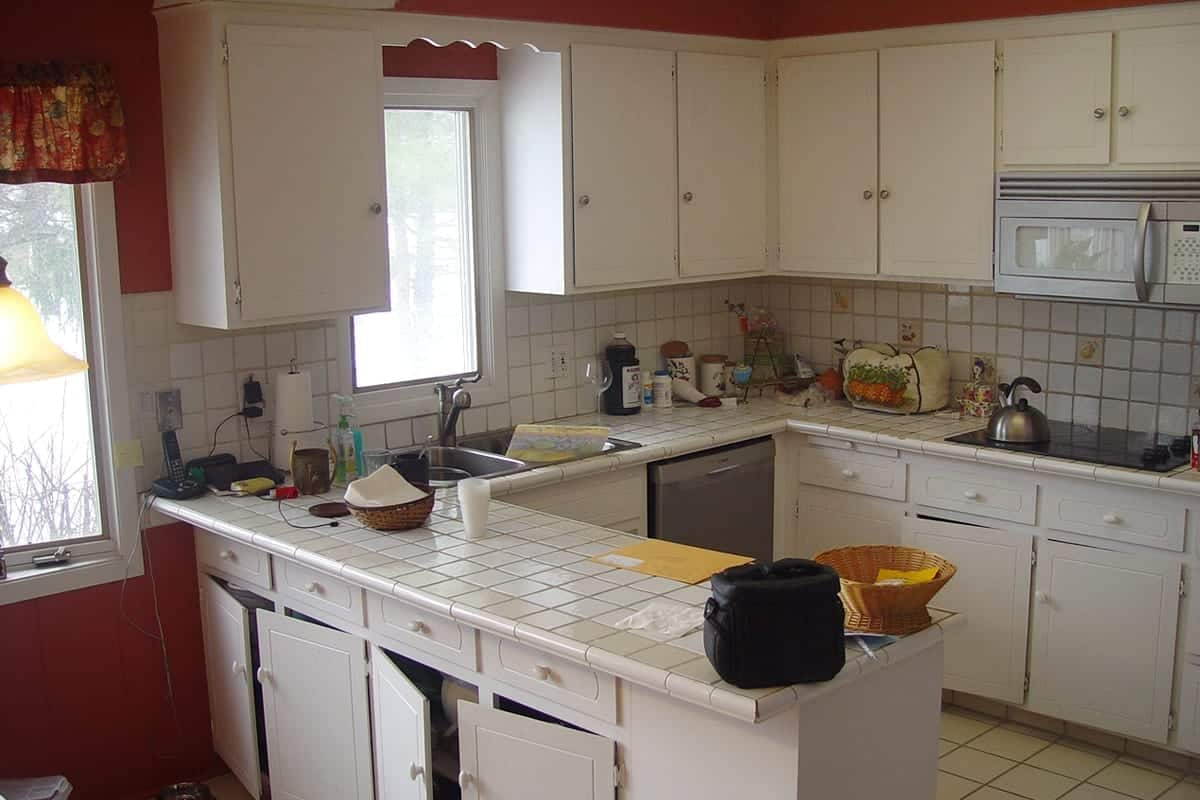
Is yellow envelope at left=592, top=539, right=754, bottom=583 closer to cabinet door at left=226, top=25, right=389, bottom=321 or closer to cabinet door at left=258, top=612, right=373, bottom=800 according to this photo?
cabinet door at left=258, top=612, right=373, bottom=800

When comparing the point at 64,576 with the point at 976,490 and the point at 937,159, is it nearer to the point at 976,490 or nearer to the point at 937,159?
the point at 976,490

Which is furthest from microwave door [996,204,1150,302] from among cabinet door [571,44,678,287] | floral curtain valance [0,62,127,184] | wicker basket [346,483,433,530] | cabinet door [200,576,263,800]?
floral curtain valance [0,62,127,184]

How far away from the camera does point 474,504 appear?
3.30 metres

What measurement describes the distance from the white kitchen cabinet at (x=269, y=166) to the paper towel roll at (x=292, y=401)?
283 mm

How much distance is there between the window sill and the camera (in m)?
3.54

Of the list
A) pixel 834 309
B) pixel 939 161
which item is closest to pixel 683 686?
pixel 939 161

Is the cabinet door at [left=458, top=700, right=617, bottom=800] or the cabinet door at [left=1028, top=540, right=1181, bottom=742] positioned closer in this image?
the cabinet door at [left=458, top=700, right=617, bottom=800]

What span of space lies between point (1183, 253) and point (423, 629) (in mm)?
2546

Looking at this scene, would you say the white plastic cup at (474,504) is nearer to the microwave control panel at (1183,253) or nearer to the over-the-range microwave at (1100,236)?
the over-the-range microwave at (1100,236)

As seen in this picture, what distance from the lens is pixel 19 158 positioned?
3.39 meters

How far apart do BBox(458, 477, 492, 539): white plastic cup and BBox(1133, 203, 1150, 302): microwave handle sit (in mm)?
2153

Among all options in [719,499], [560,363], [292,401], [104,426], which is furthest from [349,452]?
[719,499]

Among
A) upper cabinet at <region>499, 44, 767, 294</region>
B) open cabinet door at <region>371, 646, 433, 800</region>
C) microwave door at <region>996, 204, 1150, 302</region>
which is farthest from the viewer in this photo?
upper cabinet at <region>499, 44, 767, 294</region>

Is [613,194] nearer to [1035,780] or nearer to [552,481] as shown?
[552,481]
